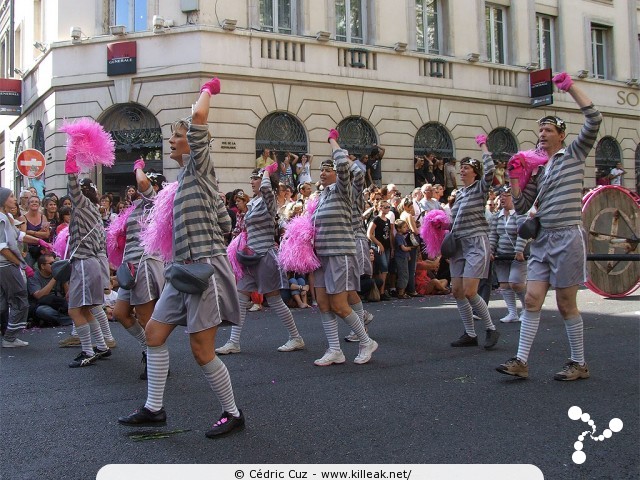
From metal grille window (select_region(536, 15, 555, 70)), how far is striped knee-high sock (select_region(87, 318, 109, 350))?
2226 cm

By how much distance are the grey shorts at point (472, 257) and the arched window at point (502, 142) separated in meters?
16.9

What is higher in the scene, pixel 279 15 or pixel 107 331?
pixel 279 15

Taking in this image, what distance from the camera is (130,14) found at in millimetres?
19453

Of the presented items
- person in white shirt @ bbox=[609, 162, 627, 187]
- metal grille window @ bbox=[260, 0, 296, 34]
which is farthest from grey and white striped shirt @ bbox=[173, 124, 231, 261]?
person in white shirt @ bbox=[609, 162, 627, 187]

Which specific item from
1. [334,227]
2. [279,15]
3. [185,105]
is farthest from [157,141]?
[334,227]

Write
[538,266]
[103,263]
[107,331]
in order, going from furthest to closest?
1. [107,331]
2. [103,263]
3. [538,266]

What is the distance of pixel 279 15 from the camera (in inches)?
796

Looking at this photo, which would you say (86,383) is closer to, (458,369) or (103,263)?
(103,263)

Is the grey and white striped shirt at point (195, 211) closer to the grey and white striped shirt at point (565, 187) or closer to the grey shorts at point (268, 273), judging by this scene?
the grey and white striped shirt at point (565, 187)

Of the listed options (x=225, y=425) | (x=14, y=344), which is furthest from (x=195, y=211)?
(x=14, y=344)

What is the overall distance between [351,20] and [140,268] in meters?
17.1

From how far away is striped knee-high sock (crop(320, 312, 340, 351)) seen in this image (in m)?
6.95

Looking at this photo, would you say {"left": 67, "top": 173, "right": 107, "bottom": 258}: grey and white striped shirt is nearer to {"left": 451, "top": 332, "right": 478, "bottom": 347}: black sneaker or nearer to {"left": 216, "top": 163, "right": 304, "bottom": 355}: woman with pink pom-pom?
{"left": 216, "top": 163, "right": 304, "bottom": 355}: woman with pink pom-pom

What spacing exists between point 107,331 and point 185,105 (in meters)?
11.5
